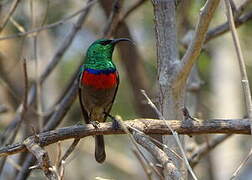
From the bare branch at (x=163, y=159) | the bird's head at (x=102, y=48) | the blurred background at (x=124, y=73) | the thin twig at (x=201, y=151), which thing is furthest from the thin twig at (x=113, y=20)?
the bare branch at (x=163, y=159)

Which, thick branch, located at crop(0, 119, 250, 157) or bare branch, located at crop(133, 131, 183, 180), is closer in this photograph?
bare branch, located at crop(133, 131, 183, 180)

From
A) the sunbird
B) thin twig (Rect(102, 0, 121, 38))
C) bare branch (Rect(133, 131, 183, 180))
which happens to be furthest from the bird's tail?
bare branch (Rect(133, 131, 183, 180))

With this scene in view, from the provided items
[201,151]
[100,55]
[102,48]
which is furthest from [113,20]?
[201,151]

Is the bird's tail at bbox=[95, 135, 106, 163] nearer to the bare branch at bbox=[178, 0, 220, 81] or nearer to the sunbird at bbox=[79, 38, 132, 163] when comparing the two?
the sunbird at bbox=[79, 38, 132, 163]

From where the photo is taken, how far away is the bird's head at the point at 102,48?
5309 mm

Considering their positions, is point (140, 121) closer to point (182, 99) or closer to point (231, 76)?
point (182, 99)

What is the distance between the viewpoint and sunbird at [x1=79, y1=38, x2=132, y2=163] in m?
5.36

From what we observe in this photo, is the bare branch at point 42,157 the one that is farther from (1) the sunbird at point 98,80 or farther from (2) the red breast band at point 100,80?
(2) the red breast band at point 100,80

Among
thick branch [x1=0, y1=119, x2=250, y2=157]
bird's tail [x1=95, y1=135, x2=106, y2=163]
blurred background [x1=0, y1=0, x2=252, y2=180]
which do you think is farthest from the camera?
blurred background [x1=0, y1=0, x2=252, y2=180]

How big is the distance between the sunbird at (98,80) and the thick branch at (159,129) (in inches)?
80.6

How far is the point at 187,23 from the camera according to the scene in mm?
6027

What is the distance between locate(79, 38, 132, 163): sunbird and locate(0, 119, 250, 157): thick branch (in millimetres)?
2047

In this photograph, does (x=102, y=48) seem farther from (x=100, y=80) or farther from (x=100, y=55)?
(x=100, y=80)

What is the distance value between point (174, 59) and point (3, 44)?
436 cm
